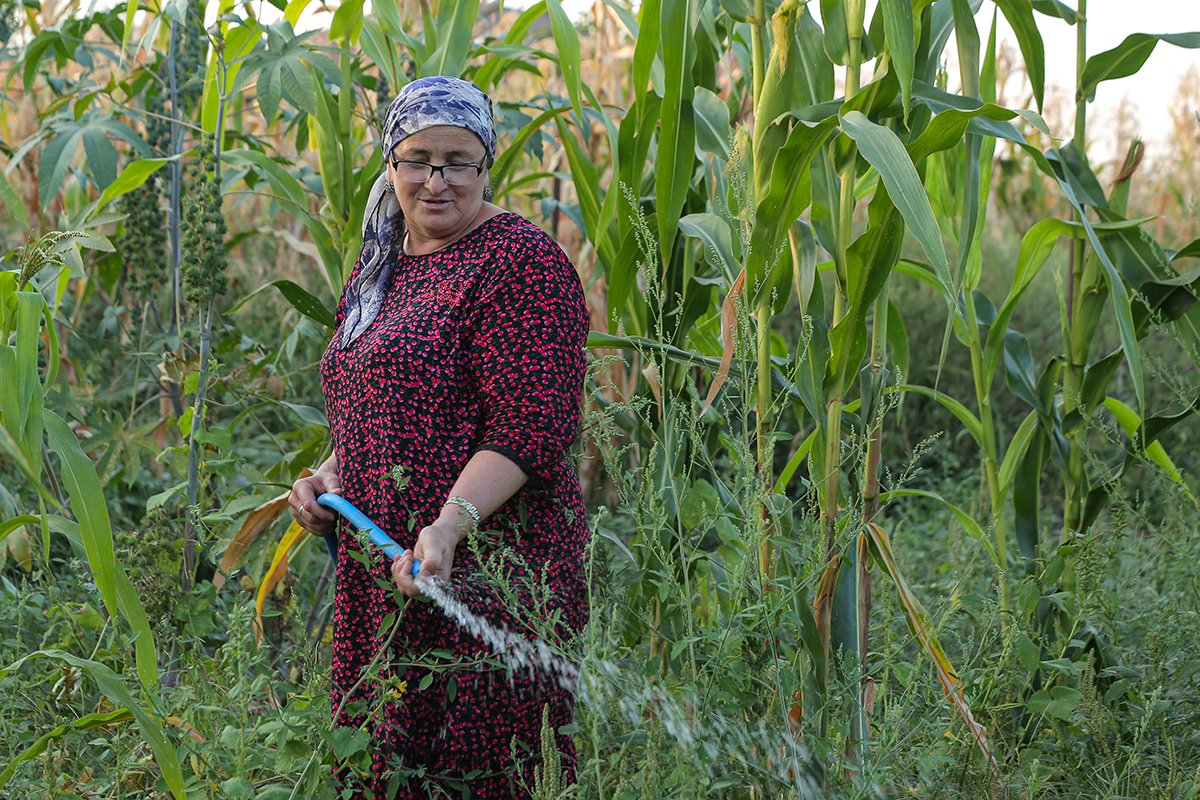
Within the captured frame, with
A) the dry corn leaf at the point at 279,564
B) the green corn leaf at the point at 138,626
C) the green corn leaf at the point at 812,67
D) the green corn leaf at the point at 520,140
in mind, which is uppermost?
Answer: the green corn leaf at the point at 812,67

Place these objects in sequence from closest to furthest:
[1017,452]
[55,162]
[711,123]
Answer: [711,123] → [1017,452] → [55,162]

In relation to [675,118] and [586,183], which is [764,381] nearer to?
[675,118]

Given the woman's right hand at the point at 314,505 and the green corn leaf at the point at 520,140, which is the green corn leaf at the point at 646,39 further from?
the woman's right hand at the point at 314,505

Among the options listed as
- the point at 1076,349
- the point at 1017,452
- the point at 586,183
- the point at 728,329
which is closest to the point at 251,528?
the point at 586,183

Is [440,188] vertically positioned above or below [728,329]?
above

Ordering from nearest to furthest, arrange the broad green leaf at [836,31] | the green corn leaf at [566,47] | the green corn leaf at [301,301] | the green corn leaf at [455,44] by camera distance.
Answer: the broad green leaf at [836,31] → the green corn leaf at [566,47] → the green corn leaf at [455,44] → the green corn leaf at [301,301]

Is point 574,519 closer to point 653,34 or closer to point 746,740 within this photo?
point 746,740

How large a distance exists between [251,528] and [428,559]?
33.8 inches

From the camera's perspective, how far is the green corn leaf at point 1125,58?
5.76 feet

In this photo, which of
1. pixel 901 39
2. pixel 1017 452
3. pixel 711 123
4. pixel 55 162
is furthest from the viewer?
pixel 55 162

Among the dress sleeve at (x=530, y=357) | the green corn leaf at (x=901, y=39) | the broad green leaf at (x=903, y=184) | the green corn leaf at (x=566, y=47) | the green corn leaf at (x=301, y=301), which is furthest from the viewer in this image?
the green corn leaf at (x=301, y=301)

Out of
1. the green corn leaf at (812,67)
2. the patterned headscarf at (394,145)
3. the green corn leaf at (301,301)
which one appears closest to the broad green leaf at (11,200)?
the green corn leaf at (301,301)

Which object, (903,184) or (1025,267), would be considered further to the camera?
(1025,267)

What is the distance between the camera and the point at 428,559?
124 cm
